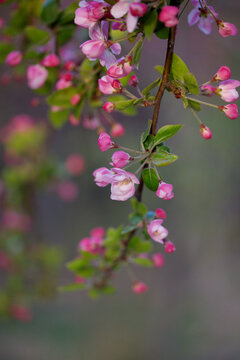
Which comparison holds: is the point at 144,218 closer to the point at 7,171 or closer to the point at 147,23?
the point at 147,23

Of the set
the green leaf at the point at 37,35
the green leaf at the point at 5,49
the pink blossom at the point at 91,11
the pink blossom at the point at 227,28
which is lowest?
the pink blossom at the point at 227,28

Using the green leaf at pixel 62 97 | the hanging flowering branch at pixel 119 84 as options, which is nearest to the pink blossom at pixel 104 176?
the hanging flowering branch at pixel 119 84

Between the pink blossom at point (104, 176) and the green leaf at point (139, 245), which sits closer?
the pink blossom at point (104, 176)

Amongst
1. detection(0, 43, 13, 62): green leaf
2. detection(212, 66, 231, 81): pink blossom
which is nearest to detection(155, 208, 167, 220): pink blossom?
detection(212, 66, 231, 81): pink blossom

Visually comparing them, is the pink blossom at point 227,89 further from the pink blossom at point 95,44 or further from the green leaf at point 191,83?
the pink blossom at point 95,44

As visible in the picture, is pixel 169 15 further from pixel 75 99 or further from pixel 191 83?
pixel 75 99

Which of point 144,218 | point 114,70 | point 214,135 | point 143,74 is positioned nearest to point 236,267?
point 214,135
